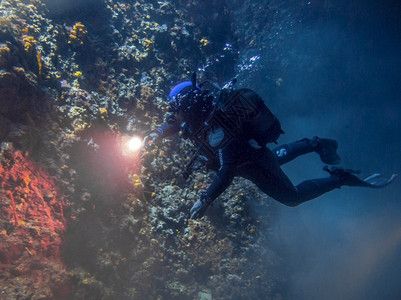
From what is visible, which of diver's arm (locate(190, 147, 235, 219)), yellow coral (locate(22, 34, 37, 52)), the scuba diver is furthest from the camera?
yellow coral (locate(22, 34, 37, 52))

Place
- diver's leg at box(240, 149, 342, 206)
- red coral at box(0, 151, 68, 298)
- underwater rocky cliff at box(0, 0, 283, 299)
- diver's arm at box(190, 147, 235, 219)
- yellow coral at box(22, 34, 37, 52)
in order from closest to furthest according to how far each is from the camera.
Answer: red coral at box(0, 151, 68, 298)
diver's arm at box(190, 147, 235, 219)
underwater rocky cliff at box(0, 0, 283, 299)
diver's leg at box(240, 149, 342, 206)
yellow coral at box(22, 34, 37, 52)

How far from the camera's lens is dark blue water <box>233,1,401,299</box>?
1072 cm

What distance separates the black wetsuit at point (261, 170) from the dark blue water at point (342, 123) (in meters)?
3.30

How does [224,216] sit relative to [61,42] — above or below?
below

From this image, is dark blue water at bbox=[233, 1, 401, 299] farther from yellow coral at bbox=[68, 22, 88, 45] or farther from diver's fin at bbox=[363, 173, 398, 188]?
yellow coral at bbox=[68, 22, 88, 45]

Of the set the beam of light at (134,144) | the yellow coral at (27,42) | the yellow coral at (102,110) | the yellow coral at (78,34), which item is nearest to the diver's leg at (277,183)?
the beam of light at (134,144)

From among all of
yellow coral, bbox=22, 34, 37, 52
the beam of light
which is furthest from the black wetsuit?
yellow coral, bbox=22, 34, 37, 52

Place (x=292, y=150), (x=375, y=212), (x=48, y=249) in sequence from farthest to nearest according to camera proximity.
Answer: (x=375, y=212) < (x=292, y=150) < (x=48, y=249)

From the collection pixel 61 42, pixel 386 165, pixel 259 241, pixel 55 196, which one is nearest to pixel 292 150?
pixel 259 241

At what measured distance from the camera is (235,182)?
6.69 meters

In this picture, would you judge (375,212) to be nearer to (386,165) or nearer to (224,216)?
(386,165)

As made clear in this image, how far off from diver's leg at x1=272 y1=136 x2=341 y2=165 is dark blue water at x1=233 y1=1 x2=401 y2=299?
3.36 meters

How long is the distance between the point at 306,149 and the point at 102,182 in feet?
15.9

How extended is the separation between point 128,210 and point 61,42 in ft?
15.3
